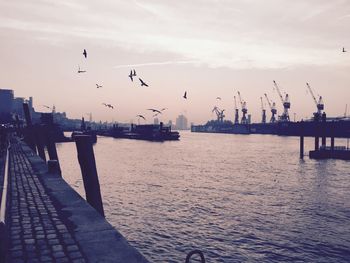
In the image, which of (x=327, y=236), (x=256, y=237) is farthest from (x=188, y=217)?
(x=327, y=236)

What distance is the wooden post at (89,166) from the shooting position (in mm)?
11656

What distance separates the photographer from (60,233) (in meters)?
8.26

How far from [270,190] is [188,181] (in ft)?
31.2

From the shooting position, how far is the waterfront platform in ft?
22.5

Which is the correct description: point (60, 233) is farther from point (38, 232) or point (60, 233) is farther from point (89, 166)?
point (89, 166)

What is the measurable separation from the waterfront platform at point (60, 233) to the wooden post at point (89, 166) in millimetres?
631

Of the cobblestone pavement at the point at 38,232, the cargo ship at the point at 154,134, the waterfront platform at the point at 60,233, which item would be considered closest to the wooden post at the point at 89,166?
the waterfront platform at the point at 60,233

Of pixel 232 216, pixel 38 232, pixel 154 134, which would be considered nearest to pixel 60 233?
pixel 38 232

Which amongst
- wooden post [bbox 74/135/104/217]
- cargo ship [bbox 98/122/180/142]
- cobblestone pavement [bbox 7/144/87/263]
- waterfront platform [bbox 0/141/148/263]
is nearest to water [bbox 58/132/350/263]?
wooden post [bbox 74/135/104/217]

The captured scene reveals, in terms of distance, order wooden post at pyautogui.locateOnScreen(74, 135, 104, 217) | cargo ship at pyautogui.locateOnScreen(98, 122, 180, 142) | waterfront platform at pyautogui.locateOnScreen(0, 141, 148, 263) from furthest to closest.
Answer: cargo ship at pyautogui.locateOnScreen(98, 122, 180, 142), wooden post at pyautogui.locateOnScreen(74, 135, 104, 217), waterfront platform at pyautogui.locateOnScreen(0, 141, 148, 263)

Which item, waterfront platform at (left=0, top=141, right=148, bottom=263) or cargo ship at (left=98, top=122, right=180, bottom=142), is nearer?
waterfront platform at (left=0, top=141, right=148, bottom=263)

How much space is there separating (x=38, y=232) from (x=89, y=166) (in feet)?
12.1

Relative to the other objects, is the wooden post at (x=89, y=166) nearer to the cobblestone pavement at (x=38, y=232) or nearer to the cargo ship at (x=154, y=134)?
the cobblestone pavement at (x=38, y=232)

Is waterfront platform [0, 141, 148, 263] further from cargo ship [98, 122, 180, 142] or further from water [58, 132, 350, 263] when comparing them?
cargo ship [98, 122, 180, 142]
